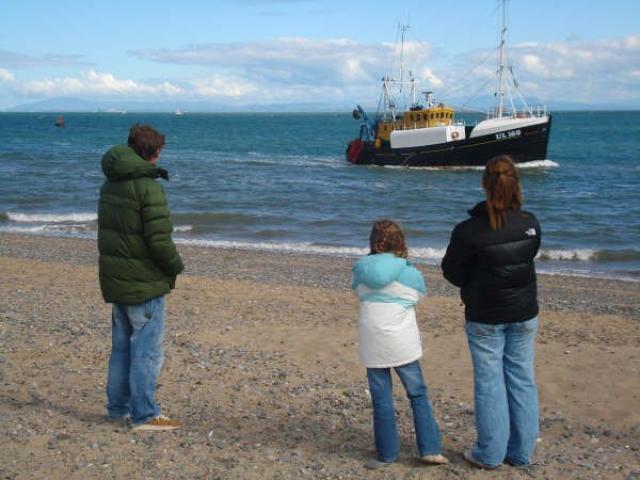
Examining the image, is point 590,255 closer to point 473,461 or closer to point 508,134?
point 473,461

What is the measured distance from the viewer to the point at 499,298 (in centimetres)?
403

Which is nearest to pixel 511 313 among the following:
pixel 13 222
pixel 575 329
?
pixel 575 329

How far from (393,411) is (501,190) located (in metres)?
1.33

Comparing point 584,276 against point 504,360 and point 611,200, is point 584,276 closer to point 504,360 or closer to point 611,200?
point 504,360

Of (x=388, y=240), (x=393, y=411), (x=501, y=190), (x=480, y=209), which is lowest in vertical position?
(x=393, y=411)

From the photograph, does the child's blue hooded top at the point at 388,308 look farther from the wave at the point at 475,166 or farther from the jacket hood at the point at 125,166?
the wave at the point at 475,166

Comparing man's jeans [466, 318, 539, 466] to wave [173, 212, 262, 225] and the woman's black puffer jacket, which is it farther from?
wave [173, 212, 262, 225]

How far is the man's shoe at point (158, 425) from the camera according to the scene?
4.77 m

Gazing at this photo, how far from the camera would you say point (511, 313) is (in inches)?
160

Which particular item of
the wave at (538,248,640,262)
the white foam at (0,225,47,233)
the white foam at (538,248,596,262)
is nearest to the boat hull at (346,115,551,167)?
the wave at (538,248,640,262)

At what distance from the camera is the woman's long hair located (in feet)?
13.0

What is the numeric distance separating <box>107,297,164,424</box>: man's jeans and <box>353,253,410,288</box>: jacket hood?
126cm

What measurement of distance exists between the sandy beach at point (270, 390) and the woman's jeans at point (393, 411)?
119 millimetres

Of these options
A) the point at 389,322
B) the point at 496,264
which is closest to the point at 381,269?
the point at 389,322
